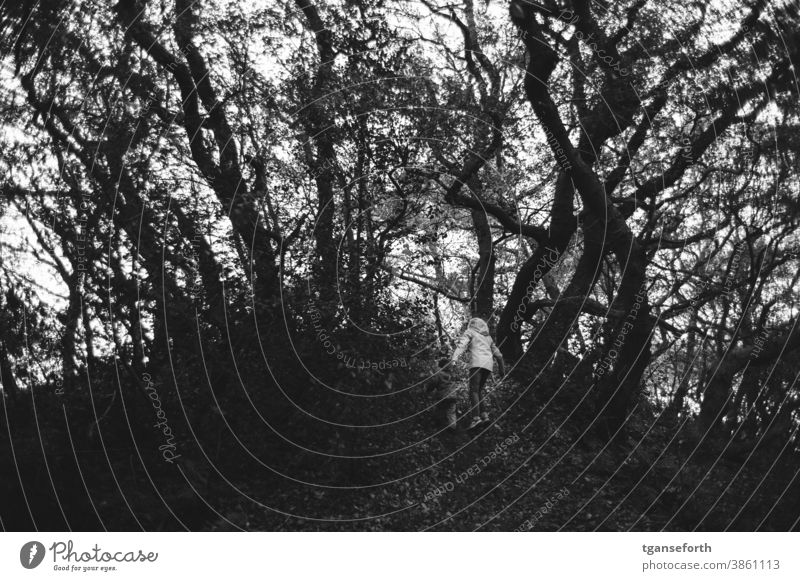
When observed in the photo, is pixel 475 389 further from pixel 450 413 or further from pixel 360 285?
pixel 360 285

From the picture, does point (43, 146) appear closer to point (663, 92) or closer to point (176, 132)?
point (176, 132)

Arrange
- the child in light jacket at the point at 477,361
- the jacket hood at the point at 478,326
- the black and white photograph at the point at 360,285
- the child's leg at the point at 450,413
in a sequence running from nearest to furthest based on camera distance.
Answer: the black and white photograph at the point at 360,285 < the child's leg at the point at 450,413 < the child in light jacket at the point at 477,361 < the jacket hood at the point at 478,326

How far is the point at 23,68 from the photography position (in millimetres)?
7629

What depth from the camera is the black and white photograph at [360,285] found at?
7109 millimetres

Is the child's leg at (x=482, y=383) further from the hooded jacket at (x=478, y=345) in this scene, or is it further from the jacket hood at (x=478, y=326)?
the jacket hood at (x=478, y=326)

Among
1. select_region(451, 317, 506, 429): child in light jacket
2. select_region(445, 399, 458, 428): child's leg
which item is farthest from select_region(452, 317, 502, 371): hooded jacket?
select_region(445, 399, 458, 428): child's leg

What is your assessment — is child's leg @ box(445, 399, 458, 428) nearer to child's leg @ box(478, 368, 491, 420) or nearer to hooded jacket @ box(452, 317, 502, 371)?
child's leg @ box(478, 368, 491, 420)

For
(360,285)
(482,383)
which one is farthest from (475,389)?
(360,285)

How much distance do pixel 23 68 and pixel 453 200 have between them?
534 cm

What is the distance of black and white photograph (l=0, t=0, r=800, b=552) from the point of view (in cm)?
711

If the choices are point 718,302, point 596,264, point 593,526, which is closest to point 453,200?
point 596,264

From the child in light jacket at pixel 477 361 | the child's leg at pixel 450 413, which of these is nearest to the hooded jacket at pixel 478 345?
the child in light jacket at pixel 477 361

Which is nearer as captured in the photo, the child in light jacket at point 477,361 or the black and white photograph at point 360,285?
the black and white photograph at point 360,285

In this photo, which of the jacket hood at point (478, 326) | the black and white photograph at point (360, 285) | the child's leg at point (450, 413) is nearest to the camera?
the black and white photograph at point (360, 285)
